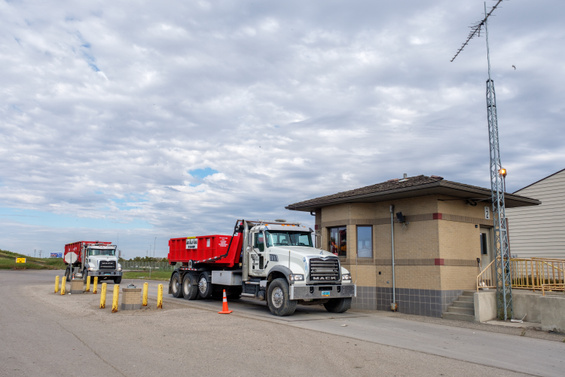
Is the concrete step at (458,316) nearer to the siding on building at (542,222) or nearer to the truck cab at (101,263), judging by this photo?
the siding on building at (542,222)

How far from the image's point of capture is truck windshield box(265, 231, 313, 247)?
1493 centimetres

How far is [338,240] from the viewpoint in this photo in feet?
58.2

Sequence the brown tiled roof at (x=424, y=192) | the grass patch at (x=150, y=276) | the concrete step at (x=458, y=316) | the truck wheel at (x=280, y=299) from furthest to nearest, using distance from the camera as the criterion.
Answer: the grass patch at (x=150, y=276)
the brown tiled roof at (x=424, y=192)
the concrete step at (x=458, y=316)
the truck wheel at (x=280, y=299)

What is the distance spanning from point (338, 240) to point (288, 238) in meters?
3.26

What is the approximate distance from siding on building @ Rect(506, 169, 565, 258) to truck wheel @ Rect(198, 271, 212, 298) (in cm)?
1520

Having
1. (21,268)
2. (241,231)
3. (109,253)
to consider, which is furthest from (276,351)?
(21,268)

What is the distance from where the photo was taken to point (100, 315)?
43.5 feet

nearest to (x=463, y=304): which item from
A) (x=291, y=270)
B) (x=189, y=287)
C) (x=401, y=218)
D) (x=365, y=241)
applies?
(x=401, y=218)

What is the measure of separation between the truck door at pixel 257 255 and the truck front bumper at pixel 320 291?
2.03 m

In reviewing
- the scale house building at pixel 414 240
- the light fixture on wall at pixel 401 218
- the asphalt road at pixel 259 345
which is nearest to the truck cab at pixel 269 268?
the asphalt road at pixel 259 345

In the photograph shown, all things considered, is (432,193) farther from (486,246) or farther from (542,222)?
(542,222)

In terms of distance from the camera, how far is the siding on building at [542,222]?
20.9 meters

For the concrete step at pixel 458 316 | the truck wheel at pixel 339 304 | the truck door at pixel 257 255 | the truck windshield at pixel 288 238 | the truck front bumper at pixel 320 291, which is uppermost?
the truck windshield at pixel 288 238

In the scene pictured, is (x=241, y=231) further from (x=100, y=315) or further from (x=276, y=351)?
(x=276, y=351)
